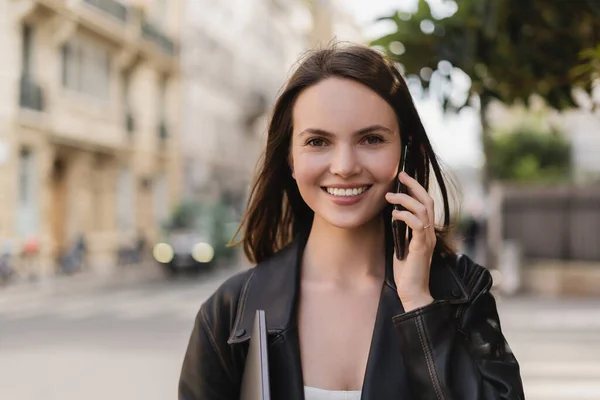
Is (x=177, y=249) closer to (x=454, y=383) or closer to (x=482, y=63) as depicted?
(x=482, y=63)

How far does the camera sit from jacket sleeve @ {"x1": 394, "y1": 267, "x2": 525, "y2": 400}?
5.61 ft

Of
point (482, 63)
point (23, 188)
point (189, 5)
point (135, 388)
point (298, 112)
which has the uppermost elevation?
point (189, 5)

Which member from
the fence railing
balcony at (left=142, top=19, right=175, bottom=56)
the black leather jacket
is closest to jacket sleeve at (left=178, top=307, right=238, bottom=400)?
the black leather jacket

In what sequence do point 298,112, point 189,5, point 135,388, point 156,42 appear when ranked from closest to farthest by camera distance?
point 298,112 → point 135,388 → point 156,42 → point 189,5

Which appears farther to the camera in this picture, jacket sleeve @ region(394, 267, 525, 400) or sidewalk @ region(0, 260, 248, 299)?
Answer: sidewalk @ region(0, 260, 248, 299)

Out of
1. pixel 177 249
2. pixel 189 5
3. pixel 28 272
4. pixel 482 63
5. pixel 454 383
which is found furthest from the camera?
pixel 189 5

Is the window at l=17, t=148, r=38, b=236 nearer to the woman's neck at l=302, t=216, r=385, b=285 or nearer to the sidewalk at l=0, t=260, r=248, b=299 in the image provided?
the sidewalk at l=0, t=260, r=248, b=299

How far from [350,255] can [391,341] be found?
0.23 metres

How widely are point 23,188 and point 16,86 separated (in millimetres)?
2608

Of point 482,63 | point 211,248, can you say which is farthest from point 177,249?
point 482,63

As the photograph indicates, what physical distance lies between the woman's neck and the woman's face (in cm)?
8

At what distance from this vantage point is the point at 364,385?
1.77m

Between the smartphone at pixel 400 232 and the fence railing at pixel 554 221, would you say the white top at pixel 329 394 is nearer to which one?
the smartphone at pixel 400 232

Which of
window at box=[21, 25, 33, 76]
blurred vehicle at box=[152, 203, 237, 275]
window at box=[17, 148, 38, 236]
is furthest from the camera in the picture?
window at box=[21, 25, 33, 76]
